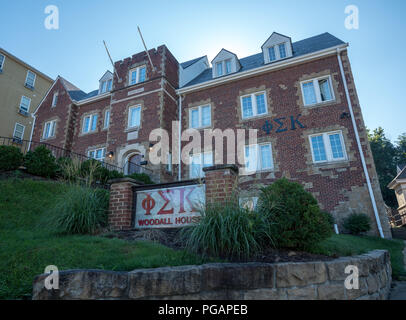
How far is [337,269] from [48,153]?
10.6m

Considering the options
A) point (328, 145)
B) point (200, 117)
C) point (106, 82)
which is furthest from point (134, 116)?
point (328, 145)

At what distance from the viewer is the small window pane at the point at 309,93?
1212cm

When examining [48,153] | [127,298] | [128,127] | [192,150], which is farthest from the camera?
[128,127]

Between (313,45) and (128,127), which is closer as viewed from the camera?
(313,45)

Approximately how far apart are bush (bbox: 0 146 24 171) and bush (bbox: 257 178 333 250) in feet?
30.5

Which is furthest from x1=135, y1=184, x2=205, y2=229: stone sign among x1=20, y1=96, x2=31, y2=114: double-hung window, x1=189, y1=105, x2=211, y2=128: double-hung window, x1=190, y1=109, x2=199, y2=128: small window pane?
x1=20, y1=96, x2=31, y2=114: double-hung window

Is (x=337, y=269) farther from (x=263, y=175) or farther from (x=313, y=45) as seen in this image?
(x=313, y=45)

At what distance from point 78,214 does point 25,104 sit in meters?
25.4

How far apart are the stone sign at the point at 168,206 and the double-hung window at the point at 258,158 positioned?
7.61 meters

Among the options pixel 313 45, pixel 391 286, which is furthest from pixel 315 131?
pixel 391 286

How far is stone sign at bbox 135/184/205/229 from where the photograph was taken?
4.80 metres

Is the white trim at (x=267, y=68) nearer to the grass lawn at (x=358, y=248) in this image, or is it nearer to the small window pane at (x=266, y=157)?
the small window pane at (x=266, y=157)

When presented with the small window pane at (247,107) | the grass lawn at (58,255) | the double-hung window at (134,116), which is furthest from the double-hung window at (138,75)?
the grass lawn at (58,255)
